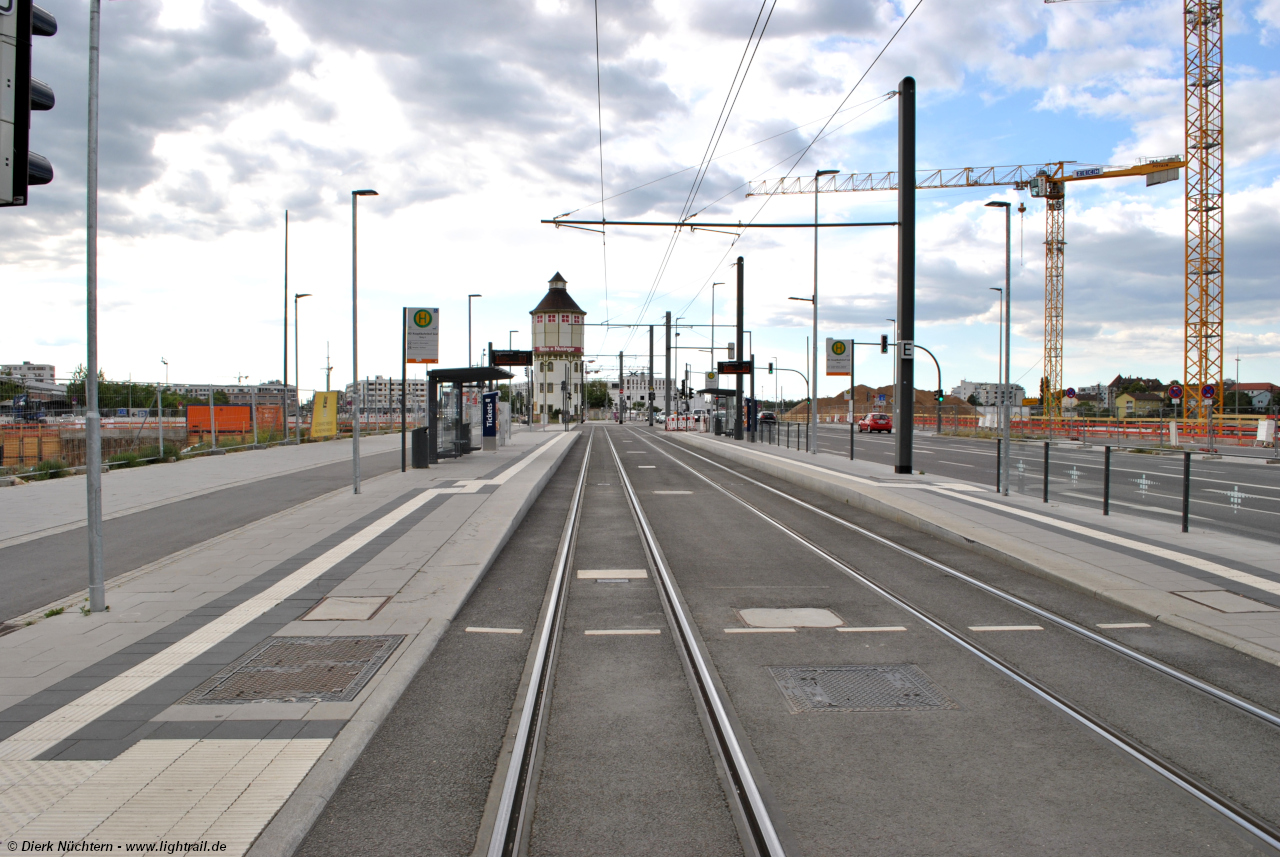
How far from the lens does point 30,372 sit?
55.2ft

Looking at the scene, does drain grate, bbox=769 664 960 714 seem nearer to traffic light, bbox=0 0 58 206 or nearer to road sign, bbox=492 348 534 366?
traffic light, bbox=0 0 58 206

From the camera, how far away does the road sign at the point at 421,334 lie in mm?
19828

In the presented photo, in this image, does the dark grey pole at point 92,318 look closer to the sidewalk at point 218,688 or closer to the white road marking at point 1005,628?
→ the sidewalk at point 218,688

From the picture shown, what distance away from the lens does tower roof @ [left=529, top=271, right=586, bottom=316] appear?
108 metres

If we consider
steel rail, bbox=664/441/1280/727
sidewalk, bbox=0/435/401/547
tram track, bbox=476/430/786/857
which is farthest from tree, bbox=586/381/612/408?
tram track, bbox=476/430/786/857

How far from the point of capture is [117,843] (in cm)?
327

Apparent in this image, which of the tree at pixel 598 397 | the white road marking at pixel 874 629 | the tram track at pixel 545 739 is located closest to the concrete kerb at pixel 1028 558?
the white road marking at pixel 874 629

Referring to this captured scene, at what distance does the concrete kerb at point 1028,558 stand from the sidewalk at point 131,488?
12.5 meters

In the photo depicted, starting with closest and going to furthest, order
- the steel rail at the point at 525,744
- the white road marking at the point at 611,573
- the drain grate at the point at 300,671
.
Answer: the steel rail at the point at 525,744 < the drain grate at the point at 300,671 < the white road marking at the point at 611,573

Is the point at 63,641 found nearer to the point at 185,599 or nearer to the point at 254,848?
the point at 185,599

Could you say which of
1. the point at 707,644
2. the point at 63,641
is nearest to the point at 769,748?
the point at 707,644

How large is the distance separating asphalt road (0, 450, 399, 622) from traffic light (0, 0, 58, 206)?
444 cm

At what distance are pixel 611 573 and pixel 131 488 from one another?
12.3 metres

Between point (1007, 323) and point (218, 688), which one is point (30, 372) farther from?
point (1007, 323)
